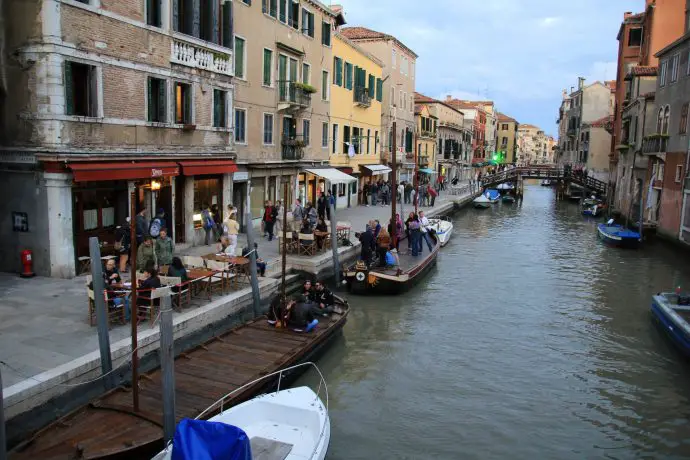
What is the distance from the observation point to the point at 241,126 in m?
21.8

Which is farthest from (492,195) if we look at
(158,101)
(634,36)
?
(158,101)

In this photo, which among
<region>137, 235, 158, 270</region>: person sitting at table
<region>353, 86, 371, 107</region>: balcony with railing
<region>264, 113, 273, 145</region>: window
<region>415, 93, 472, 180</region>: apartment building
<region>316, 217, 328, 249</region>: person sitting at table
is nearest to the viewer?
<region>137, 235, 158, 270</region>: person sitting at table

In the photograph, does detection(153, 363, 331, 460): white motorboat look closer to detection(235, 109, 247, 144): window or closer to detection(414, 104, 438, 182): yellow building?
detection(235, 109, 247, 144): window

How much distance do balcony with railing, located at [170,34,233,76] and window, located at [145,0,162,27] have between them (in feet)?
2.30

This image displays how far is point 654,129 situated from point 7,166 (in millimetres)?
32113

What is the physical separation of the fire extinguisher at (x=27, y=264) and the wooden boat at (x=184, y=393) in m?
5.61

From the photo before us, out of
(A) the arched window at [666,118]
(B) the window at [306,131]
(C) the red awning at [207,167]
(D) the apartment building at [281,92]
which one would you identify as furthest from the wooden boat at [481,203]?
(C) the red awning at [207,167]

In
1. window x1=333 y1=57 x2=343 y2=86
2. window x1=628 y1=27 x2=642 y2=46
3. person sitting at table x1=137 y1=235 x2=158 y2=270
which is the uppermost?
window x1=628 y1=27 x2=642 y2=46

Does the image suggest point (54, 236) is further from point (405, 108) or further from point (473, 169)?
point (473, 169)

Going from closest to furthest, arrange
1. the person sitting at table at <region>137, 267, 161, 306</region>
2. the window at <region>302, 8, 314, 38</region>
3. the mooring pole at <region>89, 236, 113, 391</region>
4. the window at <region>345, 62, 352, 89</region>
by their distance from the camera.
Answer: the mooring pole at <region>89, 236, 113, 391</region> < the person sitting at table at <region>137, 267, 161, 306</region> < the window at <region>302, 8, 314, 38</region> < the window at <region>345, 62, 352, 89</region>

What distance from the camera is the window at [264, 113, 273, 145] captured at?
23.7 metres

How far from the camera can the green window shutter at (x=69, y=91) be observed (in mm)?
13344

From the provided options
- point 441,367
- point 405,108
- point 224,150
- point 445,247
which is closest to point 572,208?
point 405,108

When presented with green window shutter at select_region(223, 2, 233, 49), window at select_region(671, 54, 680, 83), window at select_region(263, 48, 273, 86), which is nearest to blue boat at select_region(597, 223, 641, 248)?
window at select_region(671, 54, 680, 83)
